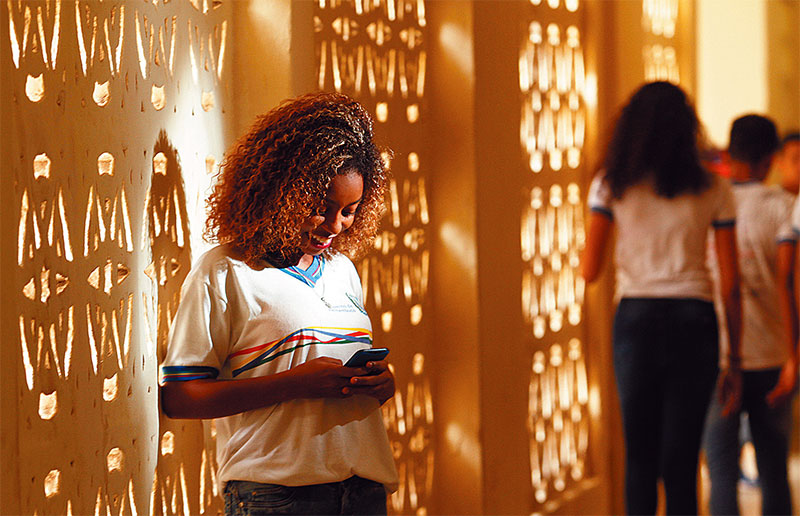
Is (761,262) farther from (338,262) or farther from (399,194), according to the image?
(338,262)

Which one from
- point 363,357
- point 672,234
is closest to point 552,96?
point 672,234

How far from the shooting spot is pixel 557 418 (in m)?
3.91

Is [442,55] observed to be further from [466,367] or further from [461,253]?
[466,367]

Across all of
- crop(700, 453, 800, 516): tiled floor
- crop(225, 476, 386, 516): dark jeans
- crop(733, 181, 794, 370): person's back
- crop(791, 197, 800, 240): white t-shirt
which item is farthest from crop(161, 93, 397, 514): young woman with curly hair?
crop(700, 453, 800, 516): tiled floor

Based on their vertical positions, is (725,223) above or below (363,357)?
above

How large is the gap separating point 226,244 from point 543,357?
2.20 meters

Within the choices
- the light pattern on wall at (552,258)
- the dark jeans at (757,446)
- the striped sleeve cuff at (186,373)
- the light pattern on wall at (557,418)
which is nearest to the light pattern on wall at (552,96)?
the light pattern on wall at (552,258)

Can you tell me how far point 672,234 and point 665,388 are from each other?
0.53 m

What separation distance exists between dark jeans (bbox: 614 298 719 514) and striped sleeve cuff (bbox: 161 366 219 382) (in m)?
1.74

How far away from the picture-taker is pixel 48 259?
6.19ft

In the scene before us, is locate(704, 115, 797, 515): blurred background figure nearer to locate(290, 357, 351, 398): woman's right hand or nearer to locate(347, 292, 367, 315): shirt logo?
locate(347, 292, 367, 315): shirt logo

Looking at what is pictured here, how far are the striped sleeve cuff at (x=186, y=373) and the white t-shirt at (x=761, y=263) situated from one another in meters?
2.51

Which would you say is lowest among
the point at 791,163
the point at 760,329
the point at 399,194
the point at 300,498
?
the point at 300,498

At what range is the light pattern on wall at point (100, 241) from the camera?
1851 millimetres
